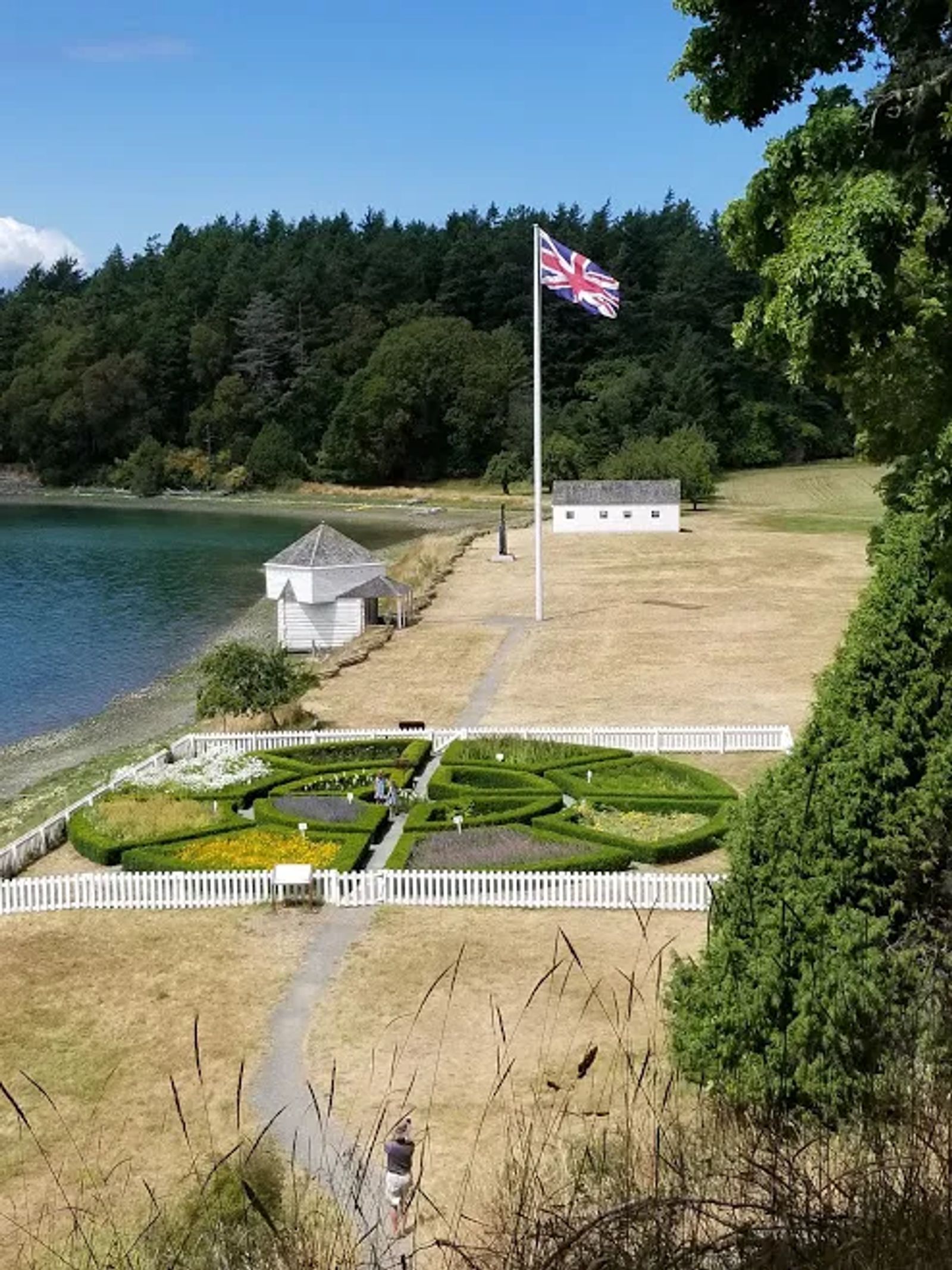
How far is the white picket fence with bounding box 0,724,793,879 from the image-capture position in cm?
2723

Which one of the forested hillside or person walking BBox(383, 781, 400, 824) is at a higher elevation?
the forested hillside

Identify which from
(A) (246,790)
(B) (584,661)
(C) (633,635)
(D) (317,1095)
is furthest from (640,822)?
(C) (633,635)

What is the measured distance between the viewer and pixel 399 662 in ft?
127

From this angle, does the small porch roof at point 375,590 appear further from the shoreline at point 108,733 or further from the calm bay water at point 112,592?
the calm bay water at point 112,592

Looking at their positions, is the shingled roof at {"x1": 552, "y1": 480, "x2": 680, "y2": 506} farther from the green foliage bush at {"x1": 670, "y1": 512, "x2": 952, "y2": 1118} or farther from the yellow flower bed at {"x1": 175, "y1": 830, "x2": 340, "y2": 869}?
the green foliage bush at {"x1": 670, "y1": 512, "x2": 952, "y2": 1118}

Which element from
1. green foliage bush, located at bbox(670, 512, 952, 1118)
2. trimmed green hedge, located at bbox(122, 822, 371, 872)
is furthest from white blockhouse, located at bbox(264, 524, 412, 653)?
green foliage bush, located at bbox(670, 512, 952, 1118)

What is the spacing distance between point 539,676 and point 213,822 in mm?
15705

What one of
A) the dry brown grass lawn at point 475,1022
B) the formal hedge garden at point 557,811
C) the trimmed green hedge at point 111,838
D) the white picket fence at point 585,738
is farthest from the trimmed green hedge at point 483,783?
the dry brown grass lawn at point 475,1022

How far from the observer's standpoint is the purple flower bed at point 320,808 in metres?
22.5

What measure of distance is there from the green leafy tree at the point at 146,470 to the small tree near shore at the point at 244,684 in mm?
100627

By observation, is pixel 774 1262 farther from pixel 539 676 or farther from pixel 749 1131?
pixel 539 676

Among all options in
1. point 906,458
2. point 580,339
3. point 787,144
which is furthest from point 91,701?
point 580,339

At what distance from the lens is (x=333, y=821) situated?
2228 cm

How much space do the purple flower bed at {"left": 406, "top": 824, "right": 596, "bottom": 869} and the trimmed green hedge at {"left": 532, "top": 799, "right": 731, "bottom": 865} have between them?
395 mm
